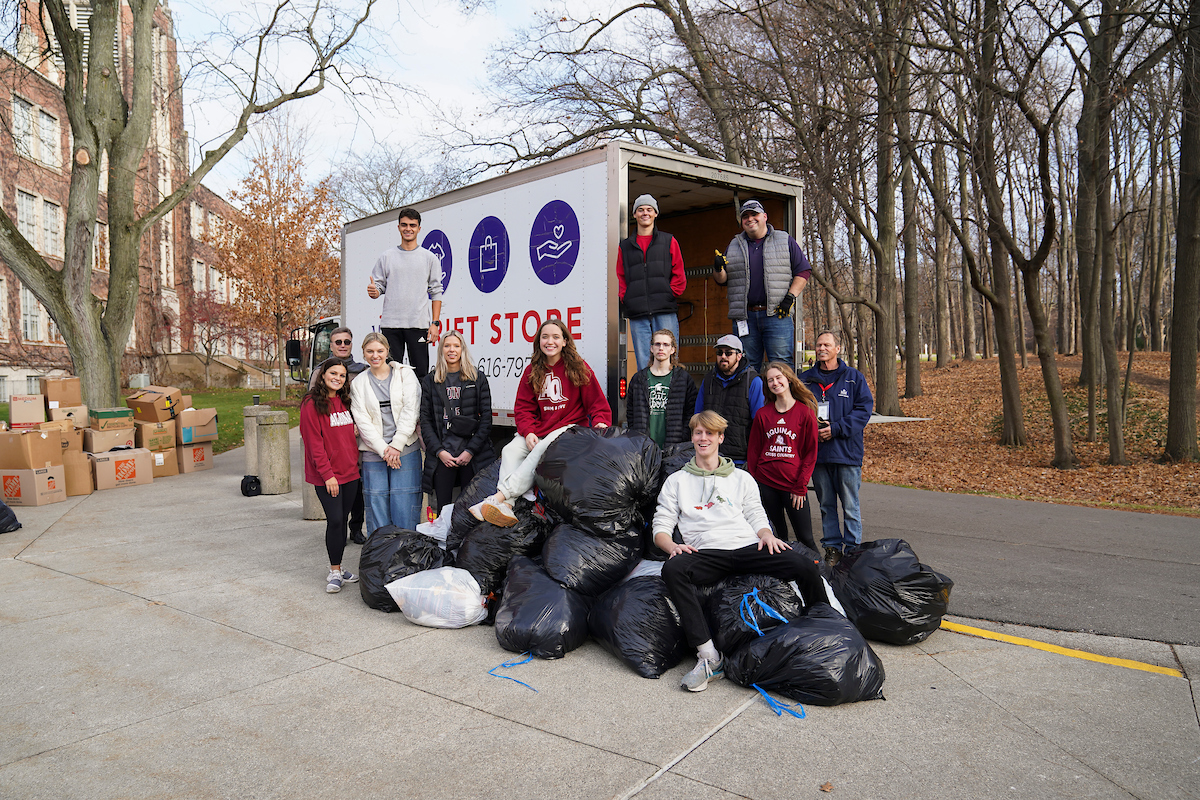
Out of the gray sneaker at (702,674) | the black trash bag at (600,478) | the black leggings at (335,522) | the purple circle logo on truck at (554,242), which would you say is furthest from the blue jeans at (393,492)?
the gray sneaker at (702,674)

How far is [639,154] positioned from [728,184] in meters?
1.06

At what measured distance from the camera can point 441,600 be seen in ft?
14.4

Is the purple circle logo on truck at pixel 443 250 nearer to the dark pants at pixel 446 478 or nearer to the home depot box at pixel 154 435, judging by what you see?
the dark pants at pixel 446 478

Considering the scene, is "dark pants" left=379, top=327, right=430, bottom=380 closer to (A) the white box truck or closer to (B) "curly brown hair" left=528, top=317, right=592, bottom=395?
(A) the white box truck

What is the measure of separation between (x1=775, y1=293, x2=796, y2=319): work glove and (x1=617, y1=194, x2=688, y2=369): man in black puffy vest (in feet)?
2.67

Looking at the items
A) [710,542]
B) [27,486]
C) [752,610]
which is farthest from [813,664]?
[27,486]

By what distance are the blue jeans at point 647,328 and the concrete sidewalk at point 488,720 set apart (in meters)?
2.41

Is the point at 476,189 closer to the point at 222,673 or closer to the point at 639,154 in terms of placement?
the point at 639,154

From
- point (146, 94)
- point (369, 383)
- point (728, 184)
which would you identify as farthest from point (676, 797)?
point (146, 94)

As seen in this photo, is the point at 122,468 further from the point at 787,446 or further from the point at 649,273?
the point at 787,446

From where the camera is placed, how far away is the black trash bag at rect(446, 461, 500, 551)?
16.3 ft

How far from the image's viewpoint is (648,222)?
5.55 m

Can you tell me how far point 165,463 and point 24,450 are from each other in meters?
2.28

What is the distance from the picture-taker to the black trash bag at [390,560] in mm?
4660
